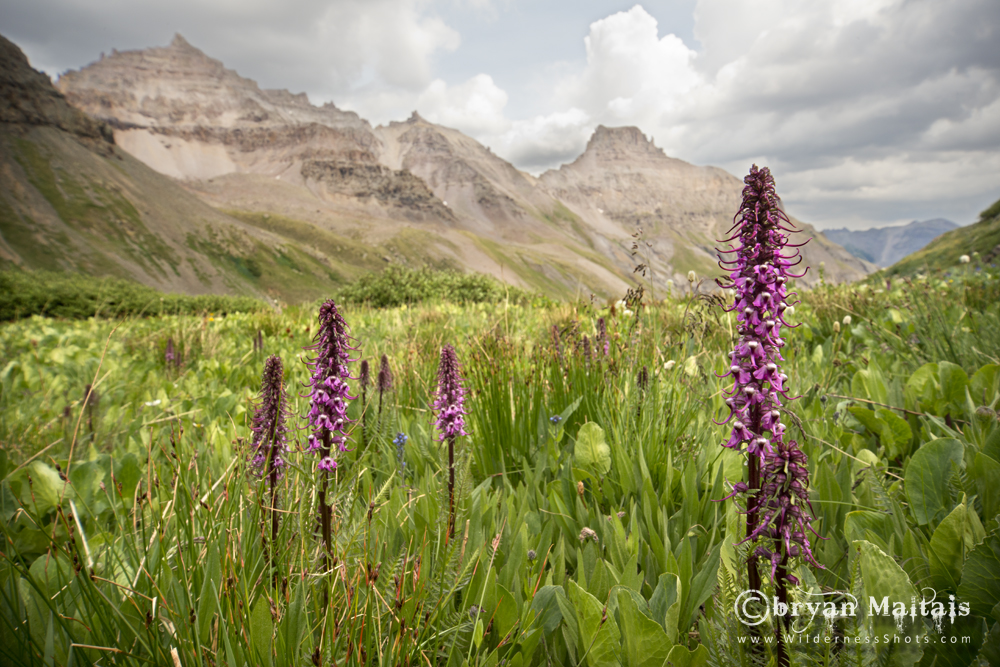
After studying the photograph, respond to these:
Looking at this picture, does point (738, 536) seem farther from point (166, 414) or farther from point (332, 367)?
point (166, 414)

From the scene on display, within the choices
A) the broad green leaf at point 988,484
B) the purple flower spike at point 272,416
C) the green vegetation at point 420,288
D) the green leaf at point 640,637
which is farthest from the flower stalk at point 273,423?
the green vegetation at point 420,288

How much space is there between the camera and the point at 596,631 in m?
1.34

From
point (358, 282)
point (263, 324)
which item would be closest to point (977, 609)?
point (263, 324)

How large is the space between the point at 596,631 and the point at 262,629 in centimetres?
91

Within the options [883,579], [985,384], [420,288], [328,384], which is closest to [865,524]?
[883,579]

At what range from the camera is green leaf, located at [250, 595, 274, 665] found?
122 cm

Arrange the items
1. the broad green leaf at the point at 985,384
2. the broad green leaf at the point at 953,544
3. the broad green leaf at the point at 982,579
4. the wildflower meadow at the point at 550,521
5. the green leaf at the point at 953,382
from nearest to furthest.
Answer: the wildflower meadow at the point at 550,521 → the broad green leaf at the point at 982,579 → the broad green leaf at the point at 953,544 → the broad green leaf at the point at 985,384 → the green leaf at the point at 953,382

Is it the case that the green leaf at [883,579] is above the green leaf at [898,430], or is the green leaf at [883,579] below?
below

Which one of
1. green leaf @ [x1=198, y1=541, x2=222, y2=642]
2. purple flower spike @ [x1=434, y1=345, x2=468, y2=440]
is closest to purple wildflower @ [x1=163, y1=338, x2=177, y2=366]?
purple flower spike @ [x1=434, y1=345, x2=468, y2=440]

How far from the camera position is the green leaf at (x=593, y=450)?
2486mm

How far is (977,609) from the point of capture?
133 cm

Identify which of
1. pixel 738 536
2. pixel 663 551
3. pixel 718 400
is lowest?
pixel 663 551

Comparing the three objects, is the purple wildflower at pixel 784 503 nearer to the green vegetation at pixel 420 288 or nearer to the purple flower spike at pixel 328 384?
the purple flower spike at pixel 328 384

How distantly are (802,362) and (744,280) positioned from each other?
11.9ft
